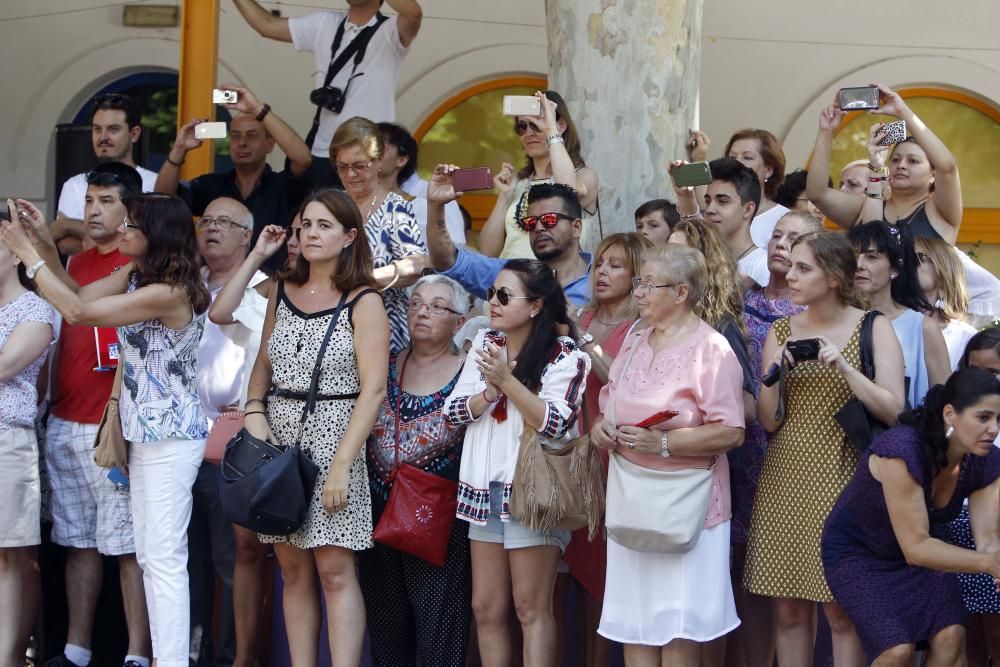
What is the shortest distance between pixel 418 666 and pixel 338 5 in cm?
576

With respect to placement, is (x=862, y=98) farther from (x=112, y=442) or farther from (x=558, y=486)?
(x=112, y=442)

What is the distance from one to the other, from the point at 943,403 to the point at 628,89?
2839mm

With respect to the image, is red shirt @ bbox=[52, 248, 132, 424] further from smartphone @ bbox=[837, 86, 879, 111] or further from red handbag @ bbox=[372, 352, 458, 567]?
smartphone @ bbox=[837, 86, 879, 111]

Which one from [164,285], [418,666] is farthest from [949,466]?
[164,285]

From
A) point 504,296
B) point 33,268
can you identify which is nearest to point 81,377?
point 33,268

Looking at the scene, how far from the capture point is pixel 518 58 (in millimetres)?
9852

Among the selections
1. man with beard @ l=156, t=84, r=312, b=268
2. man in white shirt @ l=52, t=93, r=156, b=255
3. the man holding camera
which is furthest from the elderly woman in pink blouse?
man in white shirt @ l=52, t=93, r=156, b=255

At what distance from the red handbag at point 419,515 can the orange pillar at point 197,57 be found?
2.88 meters

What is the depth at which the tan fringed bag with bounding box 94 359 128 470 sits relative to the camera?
17.1 ft

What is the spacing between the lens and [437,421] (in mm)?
5059

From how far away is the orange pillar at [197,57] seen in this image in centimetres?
703

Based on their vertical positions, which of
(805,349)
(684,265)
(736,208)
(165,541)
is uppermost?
(736,208)

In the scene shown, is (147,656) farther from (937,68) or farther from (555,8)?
(937,68)

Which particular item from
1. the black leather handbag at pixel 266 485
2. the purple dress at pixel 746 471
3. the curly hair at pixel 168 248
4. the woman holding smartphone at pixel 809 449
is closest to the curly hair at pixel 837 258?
the woman holding smartphone at pixel 809 449
